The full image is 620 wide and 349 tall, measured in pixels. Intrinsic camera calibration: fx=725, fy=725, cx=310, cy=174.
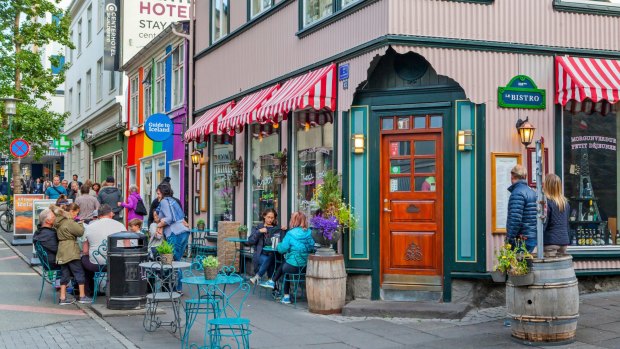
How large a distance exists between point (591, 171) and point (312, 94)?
14.3ft

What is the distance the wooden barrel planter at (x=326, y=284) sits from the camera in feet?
32.3

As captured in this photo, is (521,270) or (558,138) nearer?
(521,270)

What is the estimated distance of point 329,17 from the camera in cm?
1152

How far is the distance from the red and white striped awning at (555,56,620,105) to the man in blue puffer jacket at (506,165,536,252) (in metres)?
2.06

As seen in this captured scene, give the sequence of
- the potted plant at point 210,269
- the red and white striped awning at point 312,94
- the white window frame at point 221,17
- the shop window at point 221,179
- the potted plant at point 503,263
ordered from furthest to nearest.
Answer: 1. the white window frame at point 221,17
2. the shop window at point 221,179
3. the red and white striped awning at point 312,94
4. the potted plant at point 503,263
5. the potted plant at point 210,269

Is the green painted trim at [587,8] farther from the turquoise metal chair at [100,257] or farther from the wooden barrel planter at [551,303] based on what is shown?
the turquoise metal chair at [100,257]

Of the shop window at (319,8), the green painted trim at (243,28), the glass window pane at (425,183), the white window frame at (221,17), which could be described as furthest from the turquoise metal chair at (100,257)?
the white window frame at (221,17)

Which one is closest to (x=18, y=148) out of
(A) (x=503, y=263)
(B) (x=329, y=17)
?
(B) (x=329, y=17)

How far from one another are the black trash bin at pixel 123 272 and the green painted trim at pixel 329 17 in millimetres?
4457

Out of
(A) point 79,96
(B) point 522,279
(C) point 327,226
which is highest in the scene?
(A) point 79,96

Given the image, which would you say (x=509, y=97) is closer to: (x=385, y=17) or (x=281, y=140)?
(x=385, y=17)

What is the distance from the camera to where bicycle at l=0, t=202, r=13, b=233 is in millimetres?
24109

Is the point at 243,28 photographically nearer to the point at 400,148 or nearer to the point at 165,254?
the point at 400,148

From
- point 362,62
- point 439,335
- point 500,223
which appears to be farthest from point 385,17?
point 439,335
